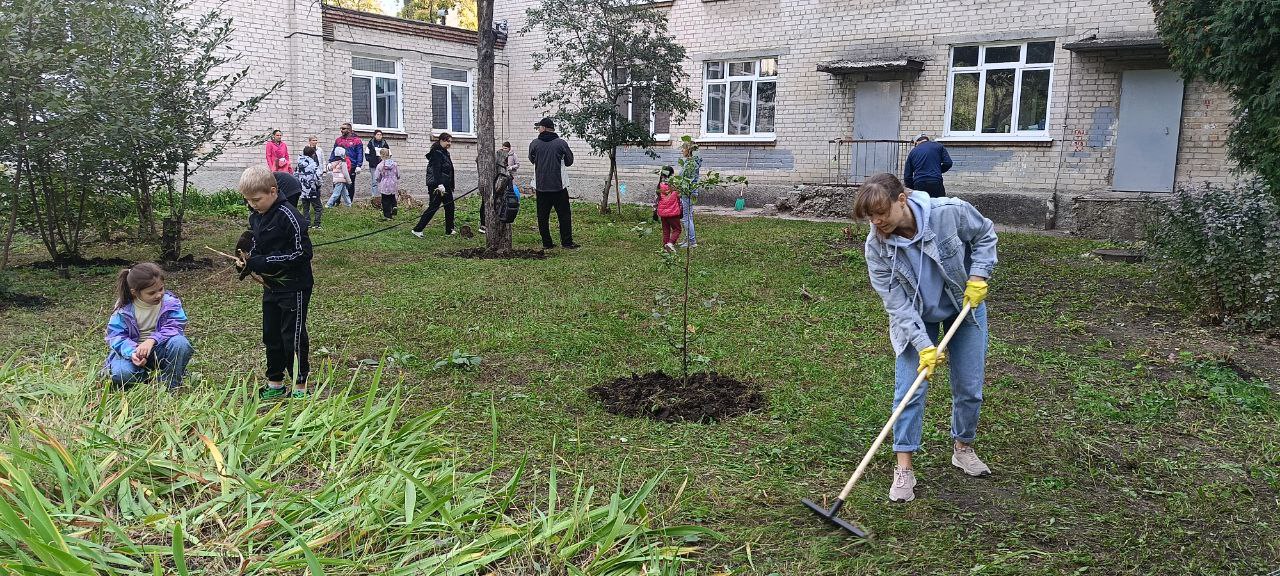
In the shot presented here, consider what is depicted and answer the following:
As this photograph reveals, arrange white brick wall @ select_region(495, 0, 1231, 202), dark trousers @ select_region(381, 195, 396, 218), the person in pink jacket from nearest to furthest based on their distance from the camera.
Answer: white brick wall @ select_region(495, 0, 1231, 202) → the person in pink jacket → dark trousers @ select_region(381, 195, 396, 218)

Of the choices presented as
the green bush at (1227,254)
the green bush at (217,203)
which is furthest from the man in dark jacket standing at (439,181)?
the green bush at (1227,254)

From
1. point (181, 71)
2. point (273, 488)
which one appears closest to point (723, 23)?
point (181, 71)

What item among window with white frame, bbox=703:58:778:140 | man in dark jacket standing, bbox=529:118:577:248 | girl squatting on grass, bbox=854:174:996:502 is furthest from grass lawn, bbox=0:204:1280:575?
window with white frame, bbox=703:58:778:140

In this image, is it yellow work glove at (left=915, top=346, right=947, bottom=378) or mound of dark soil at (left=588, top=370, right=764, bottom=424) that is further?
mound of dark soil at (left=588, top=370, right=764, bottom=424)

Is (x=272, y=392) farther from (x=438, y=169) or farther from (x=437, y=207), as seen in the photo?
(x=438, y=169)

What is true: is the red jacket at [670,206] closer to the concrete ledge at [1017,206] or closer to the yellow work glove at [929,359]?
the concrete ledge at [1017,206]

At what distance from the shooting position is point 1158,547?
357 centimetres

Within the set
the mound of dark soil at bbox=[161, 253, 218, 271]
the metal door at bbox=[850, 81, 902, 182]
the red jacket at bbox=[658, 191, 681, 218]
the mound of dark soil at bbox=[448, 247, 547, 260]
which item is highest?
the metal door at bbox=[850, 81, 902, 182]

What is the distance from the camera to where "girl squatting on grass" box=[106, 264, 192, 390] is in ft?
16.2

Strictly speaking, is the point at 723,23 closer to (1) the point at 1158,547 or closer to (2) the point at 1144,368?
(2) the point at 1144,368

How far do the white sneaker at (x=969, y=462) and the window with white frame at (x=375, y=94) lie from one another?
18.6 metres

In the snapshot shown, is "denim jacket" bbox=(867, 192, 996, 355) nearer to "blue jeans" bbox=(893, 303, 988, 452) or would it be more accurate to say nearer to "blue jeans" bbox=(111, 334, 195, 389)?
"blue jeans" bbox=(893, 303, 988, 452)

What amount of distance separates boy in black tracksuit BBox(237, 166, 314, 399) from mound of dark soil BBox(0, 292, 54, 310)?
4.22 m

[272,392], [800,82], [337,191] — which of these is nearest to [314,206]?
[337,191]
